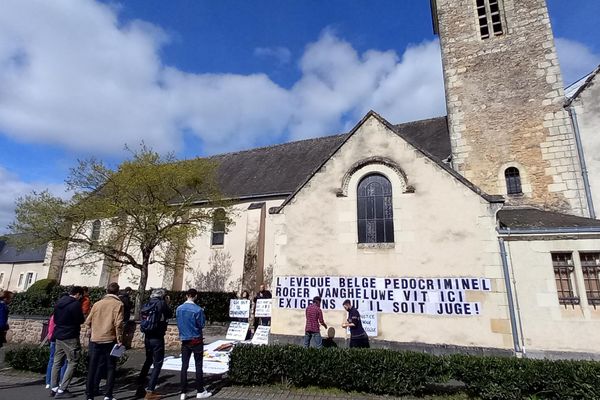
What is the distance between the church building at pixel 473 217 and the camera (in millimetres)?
8273

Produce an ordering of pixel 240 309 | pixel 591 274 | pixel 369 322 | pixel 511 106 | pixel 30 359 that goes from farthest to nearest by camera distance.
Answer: pixel 511 106, pixel 240 309, pixel 369 322, pixel 591 274, pixel 30 359

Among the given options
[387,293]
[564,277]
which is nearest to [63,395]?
[387,293]

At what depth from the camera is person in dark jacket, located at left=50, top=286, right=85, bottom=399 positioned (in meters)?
5.96

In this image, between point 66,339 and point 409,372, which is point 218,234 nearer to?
point 66,339

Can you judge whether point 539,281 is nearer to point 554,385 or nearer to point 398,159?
point 554,385

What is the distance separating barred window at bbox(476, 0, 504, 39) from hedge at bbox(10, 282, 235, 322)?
633 inches

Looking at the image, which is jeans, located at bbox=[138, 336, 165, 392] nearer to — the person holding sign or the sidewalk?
the sidewalk

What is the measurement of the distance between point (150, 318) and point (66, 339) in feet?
5.76

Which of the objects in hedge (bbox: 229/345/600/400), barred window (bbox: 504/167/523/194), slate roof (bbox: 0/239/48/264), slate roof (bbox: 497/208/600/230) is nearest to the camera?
hedge (bbox: 229/345/600/400)

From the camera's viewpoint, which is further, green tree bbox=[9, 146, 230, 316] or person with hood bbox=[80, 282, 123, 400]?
green tree bbox=[9, 146, 230, 316]

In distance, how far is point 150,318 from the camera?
5.78 m

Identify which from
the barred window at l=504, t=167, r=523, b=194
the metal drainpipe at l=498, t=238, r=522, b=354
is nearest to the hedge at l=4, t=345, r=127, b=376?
the metal drainpipe at l=498, t=238, r=522, b=354

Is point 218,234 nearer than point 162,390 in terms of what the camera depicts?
No

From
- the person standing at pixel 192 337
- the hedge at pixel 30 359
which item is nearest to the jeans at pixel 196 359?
the person standing at pixel 192 337
